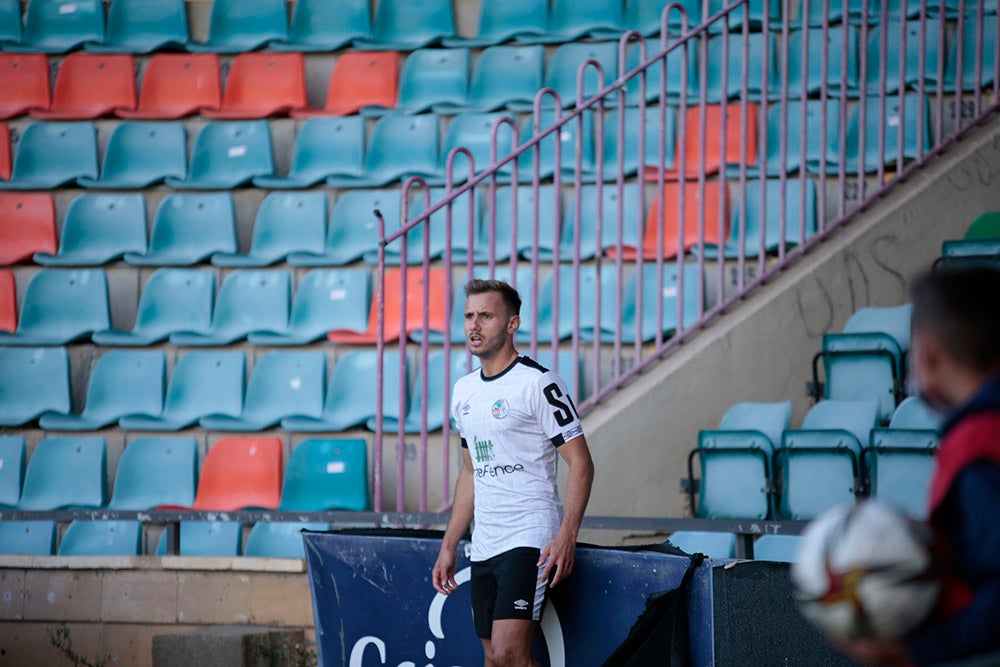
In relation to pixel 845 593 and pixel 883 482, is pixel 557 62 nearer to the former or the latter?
pixel 883 482

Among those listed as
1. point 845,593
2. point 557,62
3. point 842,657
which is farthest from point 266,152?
point 845,593

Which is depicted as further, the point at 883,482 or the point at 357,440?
the point at 357,440

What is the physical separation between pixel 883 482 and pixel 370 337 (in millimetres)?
3497

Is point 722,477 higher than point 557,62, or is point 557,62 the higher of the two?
point 557,62

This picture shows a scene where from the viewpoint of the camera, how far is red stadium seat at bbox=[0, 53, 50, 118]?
31.0 feet

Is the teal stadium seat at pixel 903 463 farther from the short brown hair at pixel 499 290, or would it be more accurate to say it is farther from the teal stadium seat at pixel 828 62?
the teal stadium seat at pixel 828 62

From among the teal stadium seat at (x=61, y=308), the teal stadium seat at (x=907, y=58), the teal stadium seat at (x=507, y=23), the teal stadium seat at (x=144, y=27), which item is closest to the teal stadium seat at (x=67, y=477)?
the teal stadium seat at (x=61, y=308)

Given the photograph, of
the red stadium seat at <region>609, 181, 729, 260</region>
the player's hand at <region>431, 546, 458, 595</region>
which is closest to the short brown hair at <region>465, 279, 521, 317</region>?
the player's hand at <region>431, 546, 458, 595</region>

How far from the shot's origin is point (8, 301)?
8523 mm

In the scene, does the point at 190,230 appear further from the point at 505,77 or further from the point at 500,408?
the point at 500,408

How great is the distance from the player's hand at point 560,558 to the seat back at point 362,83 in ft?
17.7

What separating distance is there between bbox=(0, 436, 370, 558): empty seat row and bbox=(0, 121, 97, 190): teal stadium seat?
2.01 metres

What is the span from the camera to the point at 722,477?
5.96 metres

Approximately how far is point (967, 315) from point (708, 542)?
4.03m
